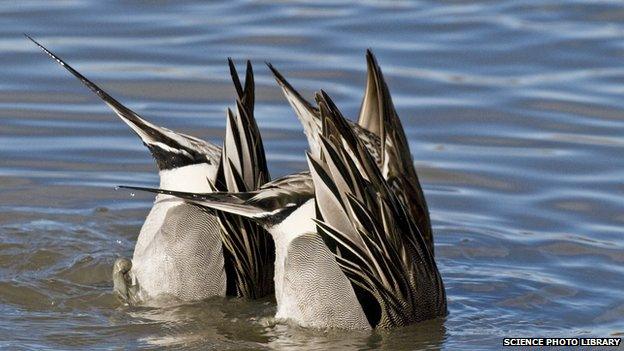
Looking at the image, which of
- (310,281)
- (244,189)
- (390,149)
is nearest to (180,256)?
(244,189)

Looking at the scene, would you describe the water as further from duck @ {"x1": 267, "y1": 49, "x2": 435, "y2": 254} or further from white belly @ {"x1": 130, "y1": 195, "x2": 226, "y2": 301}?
duck @ {"x1": 267, "y1": 49, "x2": 435, "y2": 254}

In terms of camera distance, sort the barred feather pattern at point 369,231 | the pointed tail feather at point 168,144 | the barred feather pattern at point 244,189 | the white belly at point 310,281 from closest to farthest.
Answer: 1. the barred feather pattern at point 369,231
2. the white belly at point 310,281
3. the barred feather pattern at point 244,189
4. the pointed tail feather at point 168,144

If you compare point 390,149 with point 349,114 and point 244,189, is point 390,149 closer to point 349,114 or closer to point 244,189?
point 244,189

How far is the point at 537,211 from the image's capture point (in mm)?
9734

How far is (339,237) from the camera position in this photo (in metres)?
7.33

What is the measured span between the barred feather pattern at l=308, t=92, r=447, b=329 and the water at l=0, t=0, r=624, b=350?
0.19 m

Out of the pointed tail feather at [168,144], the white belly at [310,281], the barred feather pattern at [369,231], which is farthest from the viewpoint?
the pointed tail feather at [168,144]

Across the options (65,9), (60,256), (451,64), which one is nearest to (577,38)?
(451,64)

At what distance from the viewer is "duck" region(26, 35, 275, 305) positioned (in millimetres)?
8070

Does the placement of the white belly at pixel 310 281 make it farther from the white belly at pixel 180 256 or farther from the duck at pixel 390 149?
the duck at pixel 390 149

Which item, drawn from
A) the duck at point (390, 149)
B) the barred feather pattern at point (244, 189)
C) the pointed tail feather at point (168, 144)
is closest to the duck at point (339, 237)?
the barred feather pattern at point (244, 189)

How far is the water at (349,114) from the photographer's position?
8039mm

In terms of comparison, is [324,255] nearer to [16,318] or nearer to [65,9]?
[16,318]

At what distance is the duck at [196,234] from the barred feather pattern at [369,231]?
776 millimetres
